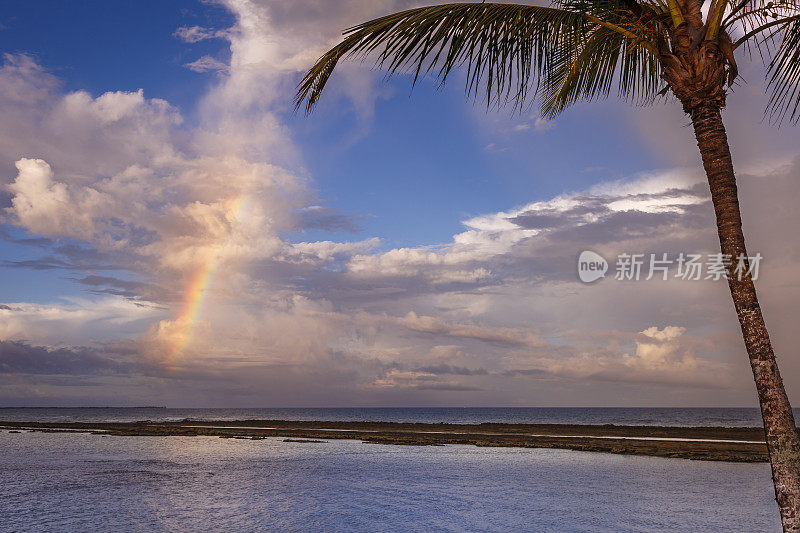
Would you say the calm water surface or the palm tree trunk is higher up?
the palm tree trunk

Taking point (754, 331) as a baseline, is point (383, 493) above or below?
below

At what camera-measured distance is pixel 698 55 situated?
7.49 meters

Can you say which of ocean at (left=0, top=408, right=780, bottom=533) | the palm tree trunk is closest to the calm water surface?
ocean at (left=0, top=408, right=780, bottom=533)

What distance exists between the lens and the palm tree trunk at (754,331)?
21.9 ft

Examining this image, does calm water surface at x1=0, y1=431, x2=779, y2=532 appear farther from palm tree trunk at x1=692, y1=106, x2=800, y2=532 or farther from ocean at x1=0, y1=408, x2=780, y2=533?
palm tree trunk at x1=692, y1=106, x2=800, y2=532

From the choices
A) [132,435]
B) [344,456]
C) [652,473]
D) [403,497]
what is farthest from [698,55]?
[132,435]

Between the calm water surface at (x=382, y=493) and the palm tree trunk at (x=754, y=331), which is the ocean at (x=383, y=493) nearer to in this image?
the calm water surface at (x=382, y=493)

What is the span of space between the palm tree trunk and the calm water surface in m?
10.2

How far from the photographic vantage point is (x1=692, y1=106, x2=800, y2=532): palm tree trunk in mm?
6679

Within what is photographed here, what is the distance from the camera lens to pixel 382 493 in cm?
2169

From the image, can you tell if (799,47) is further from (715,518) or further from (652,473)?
(652,473)

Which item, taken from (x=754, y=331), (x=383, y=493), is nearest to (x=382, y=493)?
(x=383, y=493)

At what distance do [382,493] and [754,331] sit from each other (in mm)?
17241

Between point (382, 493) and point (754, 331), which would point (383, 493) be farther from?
point (754, 331)
